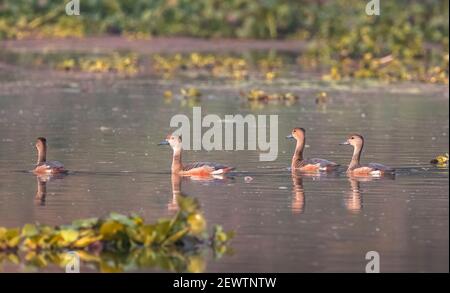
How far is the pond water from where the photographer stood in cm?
1337

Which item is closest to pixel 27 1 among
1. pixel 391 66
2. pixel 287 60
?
pixel 287 60

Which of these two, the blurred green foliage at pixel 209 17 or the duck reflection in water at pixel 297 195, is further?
the blurred green foliage at pixel 209 17

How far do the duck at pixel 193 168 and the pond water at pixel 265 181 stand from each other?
0.21m

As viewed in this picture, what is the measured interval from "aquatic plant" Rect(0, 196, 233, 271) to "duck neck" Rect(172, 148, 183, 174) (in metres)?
5.19

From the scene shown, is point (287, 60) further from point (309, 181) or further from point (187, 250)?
point (187, 250)

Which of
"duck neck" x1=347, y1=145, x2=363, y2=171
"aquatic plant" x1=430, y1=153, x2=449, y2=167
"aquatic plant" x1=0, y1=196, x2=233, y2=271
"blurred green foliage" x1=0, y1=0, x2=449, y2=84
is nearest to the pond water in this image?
"aquatic plant" x1=430, y1=153, x2=449, y2=167

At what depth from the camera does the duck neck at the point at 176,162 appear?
728 inches

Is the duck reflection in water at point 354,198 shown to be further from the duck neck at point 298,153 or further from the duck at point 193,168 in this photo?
the duck at point 193,168

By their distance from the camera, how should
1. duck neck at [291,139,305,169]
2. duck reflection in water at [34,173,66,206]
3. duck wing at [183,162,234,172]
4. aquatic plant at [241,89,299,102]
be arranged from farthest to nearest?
aquatic plant at [241,89,299,102] → duck neck at [291,139,305,169] → duck wing at [183,162,234,172] → duck reflection in water at [34,173,66,206]

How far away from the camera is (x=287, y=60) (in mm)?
42688

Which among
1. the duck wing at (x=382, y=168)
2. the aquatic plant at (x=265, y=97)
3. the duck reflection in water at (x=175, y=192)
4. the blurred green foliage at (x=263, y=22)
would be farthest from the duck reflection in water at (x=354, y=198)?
the blurred green foliage at (x=263, y=22)

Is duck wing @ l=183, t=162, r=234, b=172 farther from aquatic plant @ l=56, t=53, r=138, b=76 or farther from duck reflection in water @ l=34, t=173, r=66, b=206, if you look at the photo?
aquatic plant @ l=56, t=53, r=138, b=76

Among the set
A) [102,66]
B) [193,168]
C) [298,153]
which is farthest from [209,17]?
[193,168]
